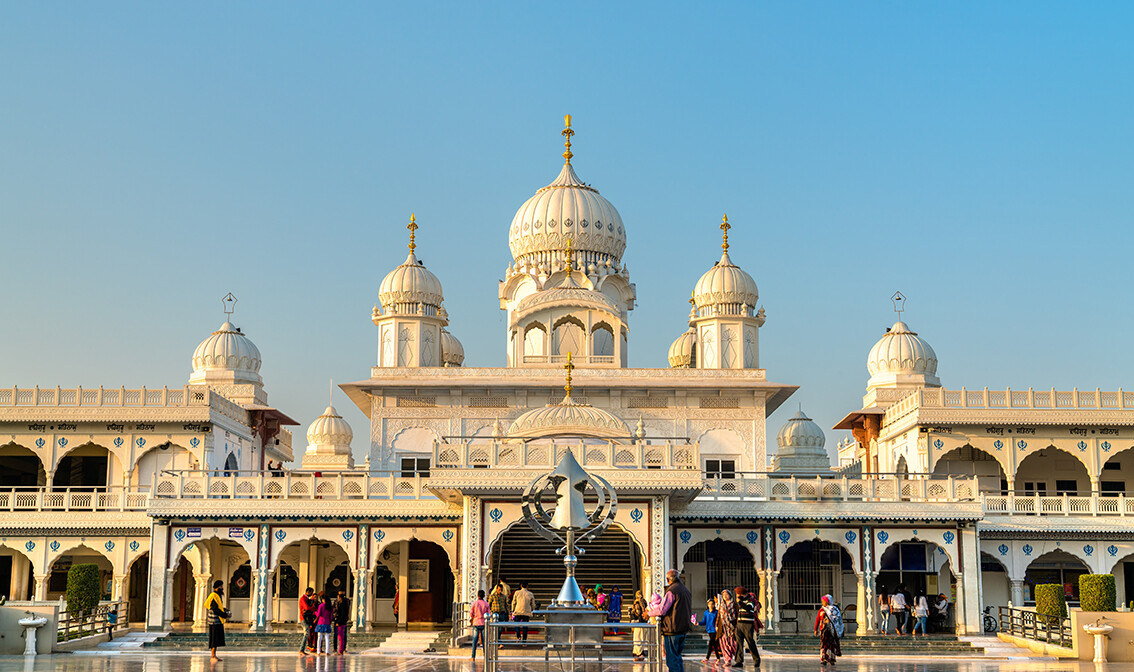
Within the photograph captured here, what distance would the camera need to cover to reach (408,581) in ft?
125

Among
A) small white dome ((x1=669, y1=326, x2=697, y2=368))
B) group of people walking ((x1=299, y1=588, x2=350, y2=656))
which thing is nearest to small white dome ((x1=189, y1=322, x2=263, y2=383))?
small white dome ((x1=669, y1=326, x2=697, y2=368))

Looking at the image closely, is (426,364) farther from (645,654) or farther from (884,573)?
(645,654)

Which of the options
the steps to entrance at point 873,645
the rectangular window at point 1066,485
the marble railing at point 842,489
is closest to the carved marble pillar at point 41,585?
→ the marble railing at point 842,489

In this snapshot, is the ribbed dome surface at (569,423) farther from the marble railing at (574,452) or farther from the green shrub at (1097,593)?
the green shrub at (1097,593)

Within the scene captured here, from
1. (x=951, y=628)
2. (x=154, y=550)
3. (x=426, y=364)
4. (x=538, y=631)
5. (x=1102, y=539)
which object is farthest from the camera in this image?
(x=426, y=364)

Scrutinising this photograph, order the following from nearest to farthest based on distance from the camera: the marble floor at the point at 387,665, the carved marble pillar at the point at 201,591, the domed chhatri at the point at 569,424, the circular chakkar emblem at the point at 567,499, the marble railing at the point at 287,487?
1. the marble floor at the point at 387,665
2. the circular chakkar emblem at the point at 567,499
3. the domed chhatri at the point at 569,424
4. the marble railing at the point at 287,487
5. the carved marble pillar at the point at 201,591

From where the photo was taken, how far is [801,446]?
55.3 m

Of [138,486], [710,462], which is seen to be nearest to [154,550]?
[138,486]

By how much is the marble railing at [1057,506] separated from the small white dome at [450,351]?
68.8 feet

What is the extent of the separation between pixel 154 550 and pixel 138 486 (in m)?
6.39

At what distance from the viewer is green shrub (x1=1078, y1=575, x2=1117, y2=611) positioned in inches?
1072

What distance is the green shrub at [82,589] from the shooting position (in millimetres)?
31391

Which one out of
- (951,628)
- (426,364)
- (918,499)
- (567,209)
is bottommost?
(951,628)

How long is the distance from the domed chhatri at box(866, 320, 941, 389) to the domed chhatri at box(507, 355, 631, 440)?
17.6 metres
